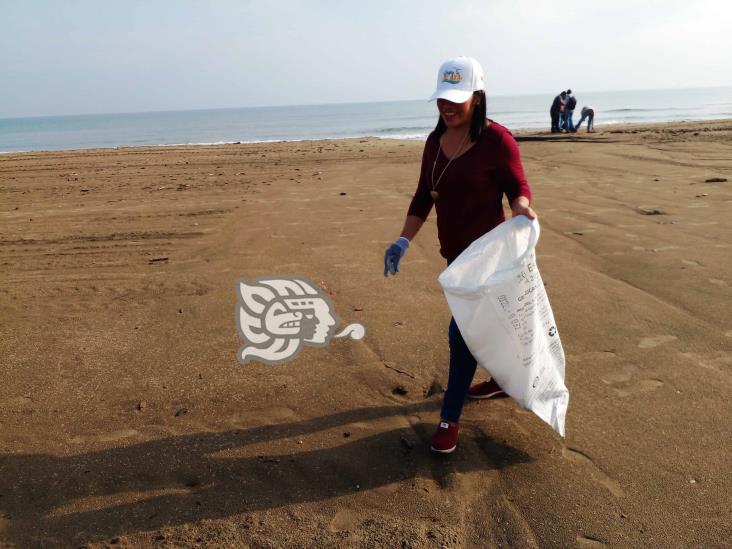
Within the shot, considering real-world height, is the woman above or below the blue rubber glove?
above

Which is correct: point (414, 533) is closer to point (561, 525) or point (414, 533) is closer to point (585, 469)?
point (561, 525)

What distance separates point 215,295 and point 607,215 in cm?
468

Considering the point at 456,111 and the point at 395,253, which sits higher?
the point at 456,111

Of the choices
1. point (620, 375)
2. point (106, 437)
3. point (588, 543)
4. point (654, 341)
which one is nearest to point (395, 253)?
point (588, 543)

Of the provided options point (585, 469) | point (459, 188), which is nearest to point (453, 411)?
point (585, 469)

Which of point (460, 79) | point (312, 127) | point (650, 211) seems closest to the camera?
point (460, 79)

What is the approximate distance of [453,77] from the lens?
2117 mm

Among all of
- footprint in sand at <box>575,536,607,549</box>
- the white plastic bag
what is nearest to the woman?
the white plastic bag

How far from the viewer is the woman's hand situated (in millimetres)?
2160

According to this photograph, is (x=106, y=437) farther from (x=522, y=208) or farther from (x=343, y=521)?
(x=522, y=208)

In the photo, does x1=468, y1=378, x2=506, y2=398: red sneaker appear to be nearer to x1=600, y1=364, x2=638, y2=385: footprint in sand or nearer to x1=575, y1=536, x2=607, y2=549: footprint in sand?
x1=600, y1=364, x2=638, y2=385: footprint in sand

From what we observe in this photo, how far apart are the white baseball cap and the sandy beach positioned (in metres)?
1.53

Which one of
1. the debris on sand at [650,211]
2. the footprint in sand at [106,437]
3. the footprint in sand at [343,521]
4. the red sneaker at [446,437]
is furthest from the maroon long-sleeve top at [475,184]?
the debris on sand at [650,211]

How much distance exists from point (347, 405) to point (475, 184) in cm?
132
